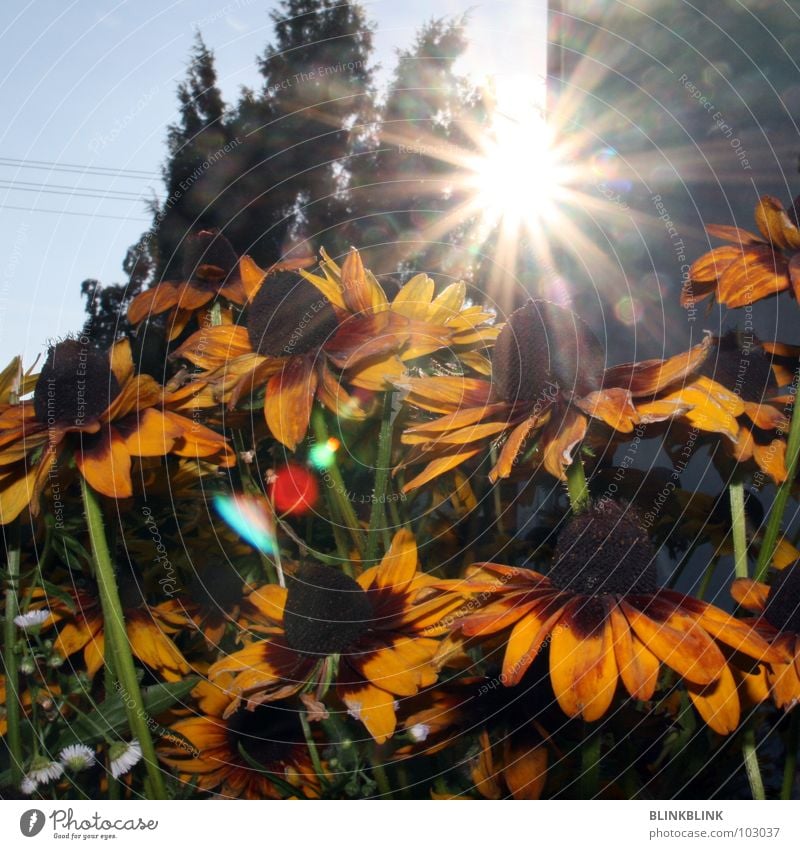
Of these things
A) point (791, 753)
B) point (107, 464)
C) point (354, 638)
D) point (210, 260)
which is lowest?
point (791, 753)

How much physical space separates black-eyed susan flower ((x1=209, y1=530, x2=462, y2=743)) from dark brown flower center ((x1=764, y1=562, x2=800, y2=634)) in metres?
0.14

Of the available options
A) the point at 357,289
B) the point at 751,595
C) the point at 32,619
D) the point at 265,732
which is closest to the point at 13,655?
the point at 32,619

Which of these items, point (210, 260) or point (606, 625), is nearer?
point (606, 625)

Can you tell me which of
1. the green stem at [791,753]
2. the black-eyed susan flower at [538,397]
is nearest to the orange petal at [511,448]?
the black-eyed susan flower at [538,397]

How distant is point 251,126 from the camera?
0.49 metres

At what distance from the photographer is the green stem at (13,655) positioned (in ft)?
1.34

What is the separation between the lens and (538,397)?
369 mm

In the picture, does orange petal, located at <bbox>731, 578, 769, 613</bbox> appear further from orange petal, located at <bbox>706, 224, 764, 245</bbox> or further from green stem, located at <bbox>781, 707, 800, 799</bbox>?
orange petal, located at <bbox>706, 224, 764, 245</bbox>

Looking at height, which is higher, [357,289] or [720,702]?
[357,289]

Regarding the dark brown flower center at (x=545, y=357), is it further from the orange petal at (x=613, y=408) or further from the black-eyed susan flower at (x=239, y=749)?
the black-eyed susan flower at (x=239, y=749)

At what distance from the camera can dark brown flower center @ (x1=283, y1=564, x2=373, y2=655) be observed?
386 mm

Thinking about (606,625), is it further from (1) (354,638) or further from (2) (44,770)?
(2) (44,770)

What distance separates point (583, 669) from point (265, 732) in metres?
0.17
